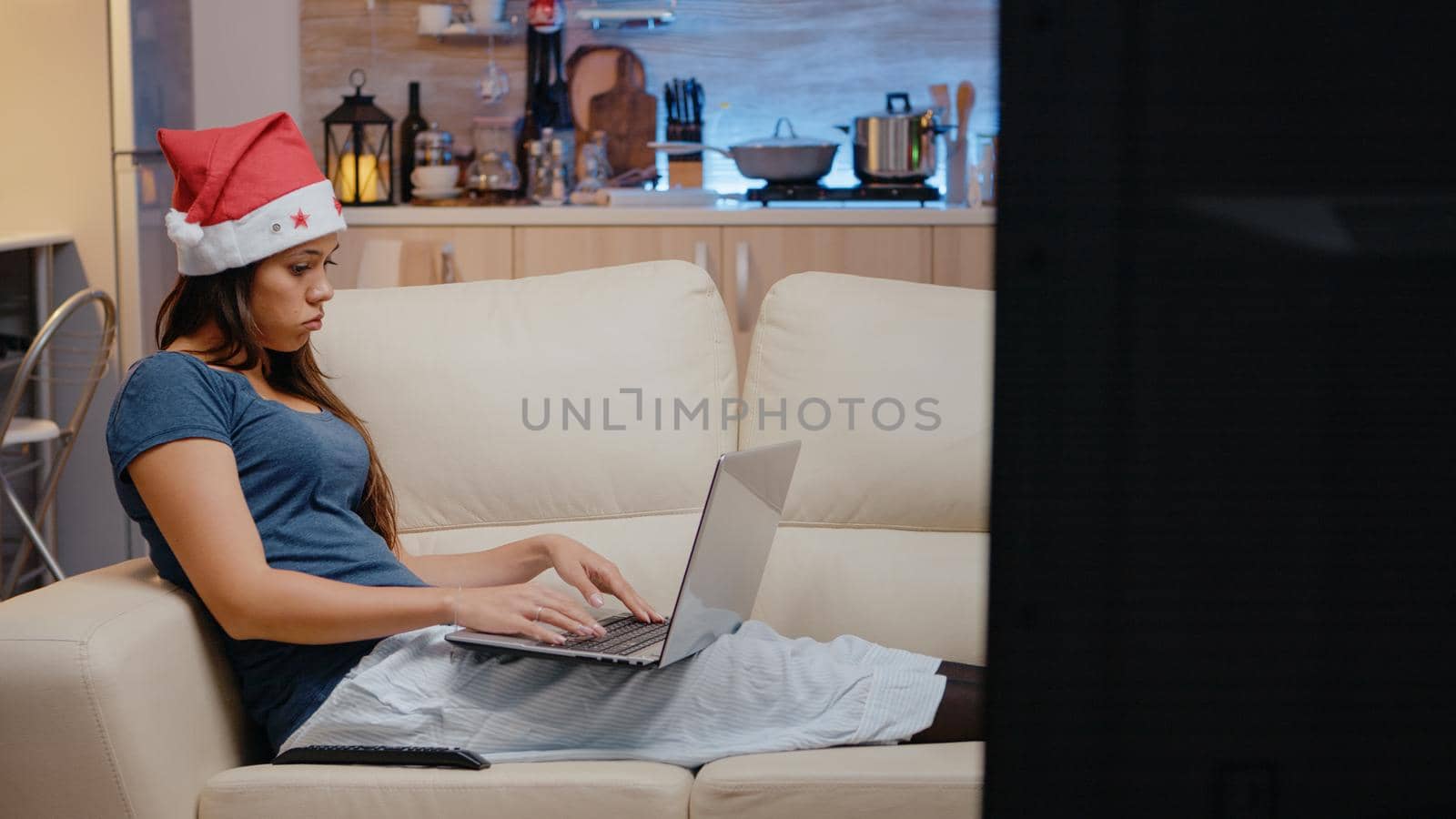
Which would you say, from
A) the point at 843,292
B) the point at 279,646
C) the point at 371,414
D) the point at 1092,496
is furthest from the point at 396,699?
the point at 1092,496

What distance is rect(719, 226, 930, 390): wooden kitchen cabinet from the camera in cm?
377

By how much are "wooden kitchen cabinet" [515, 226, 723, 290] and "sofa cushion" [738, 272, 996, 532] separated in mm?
1646

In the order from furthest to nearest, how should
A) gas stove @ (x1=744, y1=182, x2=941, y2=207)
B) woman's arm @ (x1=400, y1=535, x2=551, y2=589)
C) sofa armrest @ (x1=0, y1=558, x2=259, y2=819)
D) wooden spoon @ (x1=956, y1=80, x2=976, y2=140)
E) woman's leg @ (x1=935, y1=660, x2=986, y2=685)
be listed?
wooden spoon @ (x1=956, y1=80, x2=976, y2=140), gas stove @ (x1=744, y1=182, x2=941, y2=207), woman's arm @ (x1=400, y1=535, x2=551, y2=589), woman's leg @ (x1=935, y1=660, x2=986, y2=685), sofa armrest @ (x1=0, y1=558, x2=259, y2=819)

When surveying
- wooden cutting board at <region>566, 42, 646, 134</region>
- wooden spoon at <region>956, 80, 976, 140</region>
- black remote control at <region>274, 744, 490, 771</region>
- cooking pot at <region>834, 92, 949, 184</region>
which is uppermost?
wooden cutting board at <region>566, 42, 646, 134</region>

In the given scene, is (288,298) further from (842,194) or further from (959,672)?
(842,194)

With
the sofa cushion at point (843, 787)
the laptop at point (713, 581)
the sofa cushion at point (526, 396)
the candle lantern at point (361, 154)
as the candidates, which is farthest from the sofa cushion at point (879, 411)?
the candle lantern at point (361, 154)

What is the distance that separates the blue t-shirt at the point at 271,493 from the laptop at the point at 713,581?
0.17 metres

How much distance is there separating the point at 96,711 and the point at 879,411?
1.16 m

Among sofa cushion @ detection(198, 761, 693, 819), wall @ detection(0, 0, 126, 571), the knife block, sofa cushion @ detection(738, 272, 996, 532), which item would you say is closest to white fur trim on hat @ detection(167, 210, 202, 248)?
sofa cushion @ detection(198, 761, 693, 819)

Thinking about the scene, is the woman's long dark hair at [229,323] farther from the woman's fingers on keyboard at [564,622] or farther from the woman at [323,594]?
the woman's fingers on keyboard at [564,622]

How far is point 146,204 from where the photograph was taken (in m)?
3.64

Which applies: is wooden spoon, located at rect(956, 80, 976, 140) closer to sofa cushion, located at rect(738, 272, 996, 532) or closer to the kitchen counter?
the kitchen counter

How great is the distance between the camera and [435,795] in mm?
1519

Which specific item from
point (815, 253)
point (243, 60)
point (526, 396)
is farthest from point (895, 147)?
point (526, 396)
